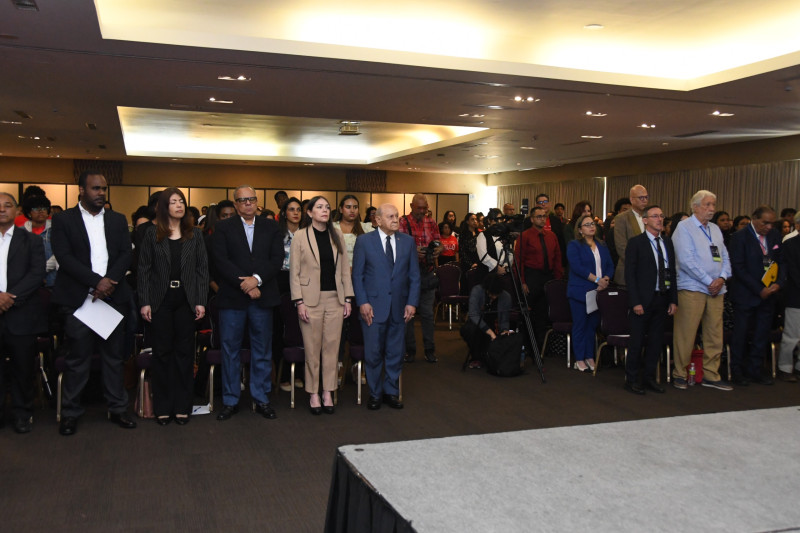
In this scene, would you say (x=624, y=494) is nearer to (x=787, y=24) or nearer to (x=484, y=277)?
(x=484, y=277)

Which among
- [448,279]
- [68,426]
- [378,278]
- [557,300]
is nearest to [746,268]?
[557,300]

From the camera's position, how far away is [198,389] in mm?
A: 6332

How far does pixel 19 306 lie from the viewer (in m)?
5.08

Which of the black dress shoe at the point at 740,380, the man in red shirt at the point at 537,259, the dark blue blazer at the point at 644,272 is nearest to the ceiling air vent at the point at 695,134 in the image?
the man in red shirt at the point at 537,259

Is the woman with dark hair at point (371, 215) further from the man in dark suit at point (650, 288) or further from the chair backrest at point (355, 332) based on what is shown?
the man in dark suit at point (650, 288)

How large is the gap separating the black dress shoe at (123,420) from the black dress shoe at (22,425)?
1.82ft

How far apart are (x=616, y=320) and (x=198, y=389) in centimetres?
402

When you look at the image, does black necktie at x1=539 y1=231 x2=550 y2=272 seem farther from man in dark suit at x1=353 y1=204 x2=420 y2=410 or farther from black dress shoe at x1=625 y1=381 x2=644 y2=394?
man in dark suit at x1=353 y1=204 x2=420 y2=410

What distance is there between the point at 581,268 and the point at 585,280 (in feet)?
0.43

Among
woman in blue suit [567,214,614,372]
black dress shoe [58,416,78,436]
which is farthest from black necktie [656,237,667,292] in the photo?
black dress shoe [58,416,78,436]

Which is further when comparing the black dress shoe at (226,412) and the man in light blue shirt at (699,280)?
the man in light blue shirt at (699,280)

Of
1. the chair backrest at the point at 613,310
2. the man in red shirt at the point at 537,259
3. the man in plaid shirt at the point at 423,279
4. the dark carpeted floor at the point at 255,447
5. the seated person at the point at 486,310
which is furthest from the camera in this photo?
the man in red shirt at the point at 537,259

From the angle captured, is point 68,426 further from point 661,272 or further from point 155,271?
point 661,272

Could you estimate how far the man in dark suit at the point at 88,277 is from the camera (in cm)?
501
